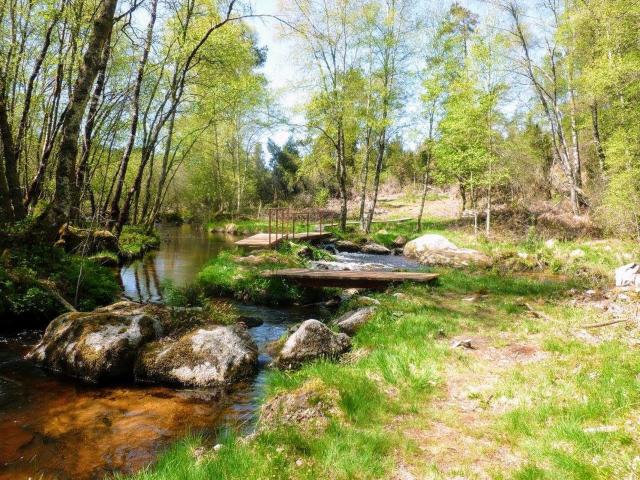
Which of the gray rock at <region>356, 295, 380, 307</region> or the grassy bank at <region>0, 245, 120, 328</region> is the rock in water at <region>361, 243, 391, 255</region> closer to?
the gray rock at <region>356, 295, 380, 307</region>

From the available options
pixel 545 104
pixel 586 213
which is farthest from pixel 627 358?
pixel 545 104

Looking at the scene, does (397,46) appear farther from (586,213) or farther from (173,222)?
(173,222)

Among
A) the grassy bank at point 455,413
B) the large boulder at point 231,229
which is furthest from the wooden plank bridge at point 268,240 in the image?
the large boulder at point 231,229

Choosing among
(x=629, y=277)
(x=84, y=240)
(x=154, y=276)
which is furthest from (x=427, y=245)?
(x=84, y=240)

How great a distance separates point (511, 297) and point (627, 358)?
5.28 metres

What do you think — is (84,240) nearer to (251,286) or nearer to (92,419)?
(251,286)

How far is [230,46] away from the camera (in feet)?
62.2

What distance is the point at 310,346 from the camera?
6727 millimetres

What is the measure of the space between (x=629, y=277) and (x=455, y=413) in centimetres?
901

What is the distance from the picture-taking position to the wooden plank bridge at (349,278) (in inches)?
439

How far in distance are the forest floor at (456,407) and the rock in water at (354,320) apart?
293 millimetres

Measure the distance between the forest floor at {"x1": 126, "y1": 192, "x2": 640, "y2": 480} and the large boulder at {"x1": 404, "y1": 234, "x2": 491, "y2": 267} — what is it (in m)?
9.49

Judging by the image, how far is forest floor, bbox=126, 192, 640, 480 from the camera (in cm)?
332

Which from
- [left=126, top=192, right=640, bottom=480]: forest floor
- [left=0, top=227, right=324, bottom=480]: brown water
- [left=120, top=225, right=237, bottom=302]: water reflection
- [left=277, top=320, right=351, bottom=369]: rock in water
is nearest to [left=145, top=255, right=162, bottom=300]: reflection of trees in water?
[left=120, top=225, right=237, bottom=302]: water reflection
